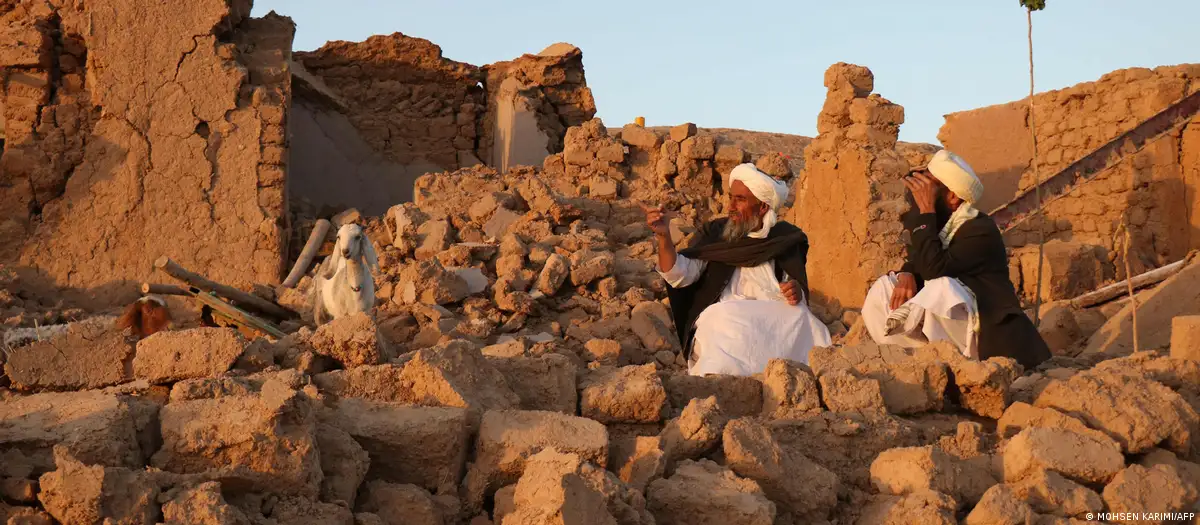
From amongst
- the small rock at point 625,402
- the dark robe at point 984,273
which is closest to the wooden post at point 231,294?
the dark robe at point 984,273

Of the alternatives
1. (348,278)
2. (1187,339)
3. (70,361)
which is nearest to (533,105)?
(348,278)

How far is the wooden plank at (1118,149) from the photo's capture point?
10938mm

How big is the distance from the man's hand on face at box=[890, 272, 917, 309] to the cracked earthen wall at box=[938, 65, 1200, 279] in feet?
19.0

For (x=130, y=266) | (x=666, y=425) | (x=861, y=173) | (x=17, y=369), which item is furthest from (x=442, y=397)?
(x=130, y=266)

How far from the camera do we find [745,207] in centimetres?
633

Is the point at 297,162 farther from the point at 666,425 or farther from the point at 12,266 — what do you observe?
the point at 666,425

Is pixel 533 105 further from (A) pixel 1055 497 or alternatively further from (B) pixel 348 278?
(A) pixel 1055 497

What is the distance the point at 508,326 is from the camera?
8.84 m

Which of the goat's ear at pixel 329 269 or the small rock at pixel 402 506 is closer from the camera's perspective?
the small rock at pixel 402 506

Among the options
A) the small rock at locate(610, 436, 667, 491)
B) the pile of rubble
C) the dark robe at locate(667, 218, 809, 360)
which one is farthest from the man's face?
the small rock at locate(610, 436, 667, 491)

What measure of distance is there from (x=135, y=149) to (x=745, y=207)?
23.2 ft

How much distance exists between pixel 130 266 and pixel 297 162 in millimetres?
3836

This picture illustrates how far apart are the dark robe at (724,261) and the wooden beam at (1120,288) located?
3.74m

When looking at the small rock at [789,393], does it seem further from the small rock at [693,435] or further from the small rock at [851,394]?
the small rock at [693,435]
